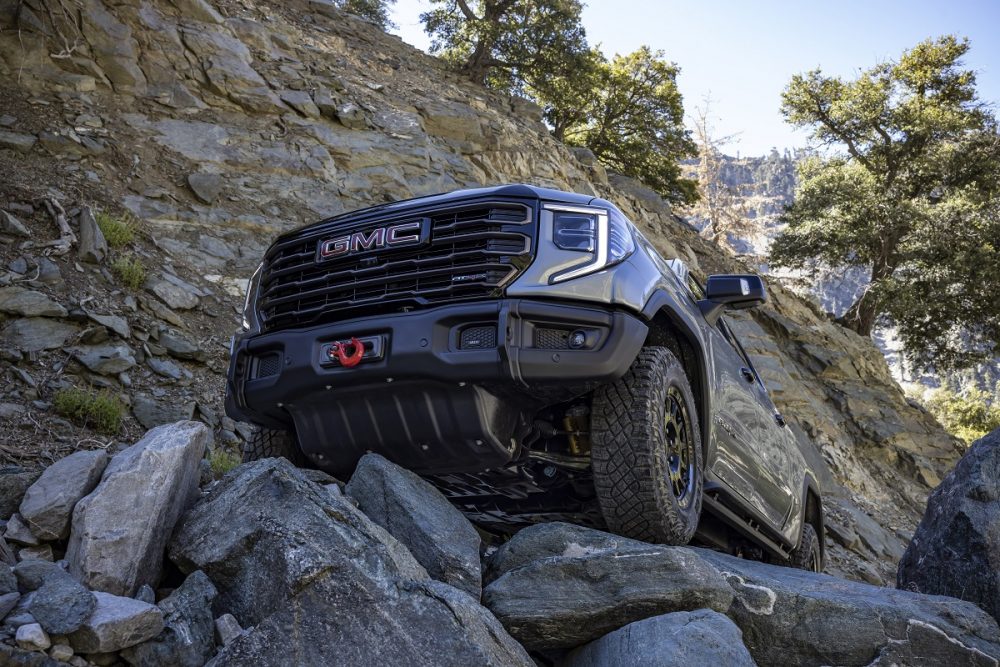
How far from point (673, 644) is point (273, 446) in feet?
7.89

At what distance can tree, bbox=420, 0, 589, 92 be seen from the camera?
21.2 m

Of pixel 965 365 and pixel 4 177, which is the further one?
pixel 965 365

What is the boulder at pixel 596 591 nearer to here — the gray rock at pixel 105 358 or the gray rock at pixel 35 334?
the gray rock at pixel 105 358

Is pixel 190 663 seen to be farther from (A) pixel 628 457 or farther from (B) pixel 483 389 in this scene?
(A) pixel 628 457

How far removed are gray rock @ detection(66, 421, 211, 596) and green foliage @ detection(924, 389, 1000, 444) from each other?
101 feet

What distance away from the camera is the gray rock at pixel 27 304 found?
697cm

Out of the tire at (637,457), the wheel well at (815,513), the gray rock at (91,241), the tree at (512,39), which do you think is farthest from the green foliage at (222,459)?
the tree at (512,39)

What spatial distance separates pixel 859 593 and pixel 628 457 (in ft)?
4.13

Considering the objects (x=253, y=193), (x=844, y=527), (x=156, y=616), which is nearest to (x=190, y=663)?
(x=156, y=616)

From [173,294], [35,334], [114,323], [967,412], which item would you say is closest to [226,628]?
[35,334]

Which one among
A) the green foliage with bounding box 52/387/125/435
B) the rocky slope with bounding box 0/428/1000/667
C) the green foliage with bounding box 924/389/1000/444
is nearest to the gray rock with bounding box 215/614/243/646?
the rocky slope with bounding box 0/428/1000/667

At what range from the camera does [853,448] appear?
16.1m

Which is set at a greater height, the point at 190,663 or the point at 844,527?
the point at 190,663

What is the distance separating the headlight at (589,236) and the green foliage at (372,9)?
2379cm
